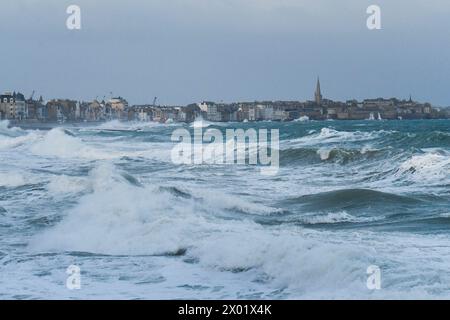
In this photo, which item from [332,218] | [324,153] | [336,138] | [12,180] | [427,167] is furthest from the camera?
[336,138]

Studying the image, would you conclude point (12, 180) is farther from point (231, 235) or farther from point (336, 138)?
point (336, 138)

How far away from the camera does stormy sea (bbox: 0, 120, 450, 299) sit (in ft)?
26.0

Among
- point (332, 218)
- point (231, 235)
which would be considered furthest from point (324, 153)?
point (231, 235)

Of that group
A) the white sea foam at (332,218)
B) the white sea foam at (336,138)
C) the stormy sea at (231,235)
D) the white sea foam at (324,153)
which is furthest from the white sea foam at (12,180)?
the white sea foam at (336,138)

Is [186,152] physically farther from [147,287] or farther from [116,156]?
[147,287]

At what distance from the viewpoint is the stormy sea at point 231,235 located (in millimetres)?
7918

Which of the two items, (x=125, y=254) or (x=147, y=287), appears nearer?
(x=147, y=287)

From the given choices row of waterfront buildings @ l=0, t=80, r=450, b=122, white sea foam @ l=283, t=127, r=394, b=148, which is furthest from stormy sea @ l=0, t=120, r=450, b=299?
row of waterfront buildings @ l=0, t=80, r=450, b=122

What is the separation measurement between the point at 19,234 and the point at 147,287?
457 cm

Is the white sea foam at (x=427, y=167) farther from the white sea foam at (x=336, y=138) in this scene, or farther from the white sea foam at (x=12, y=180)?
the white sea foam at (x=336, y=138)

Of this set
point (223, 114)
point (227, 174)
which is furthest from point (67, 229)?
point (223, 114)

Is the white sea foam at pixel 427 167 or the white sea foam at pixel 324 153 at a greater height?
the white sea foam at pixel 427 167

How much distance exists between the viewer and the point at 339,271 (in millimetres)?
7953

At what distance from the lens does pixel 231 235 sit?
10.4 m
